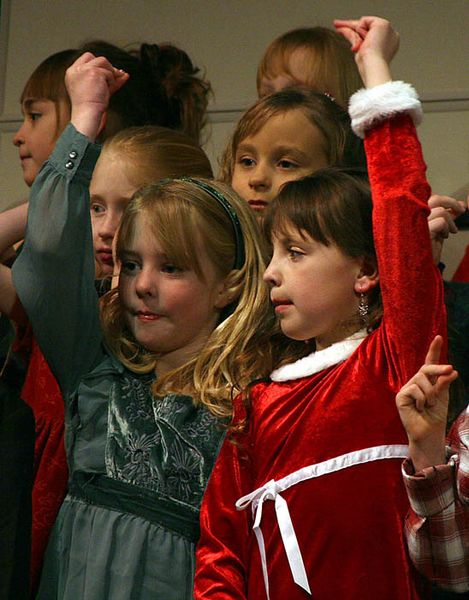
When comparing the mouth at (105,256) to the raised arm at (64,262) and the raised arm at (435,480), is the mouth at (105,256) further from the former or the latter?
the raised arm at (435,480)

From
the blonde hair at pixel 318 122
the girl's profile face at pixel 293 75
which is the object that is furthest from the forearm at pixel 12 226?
the girl's profile face at pixel 293 75

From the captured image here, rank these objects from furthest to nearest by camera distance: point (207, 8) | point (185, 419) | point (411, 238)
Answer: point (207, 8)
point (185, 419)
point (411, 238)

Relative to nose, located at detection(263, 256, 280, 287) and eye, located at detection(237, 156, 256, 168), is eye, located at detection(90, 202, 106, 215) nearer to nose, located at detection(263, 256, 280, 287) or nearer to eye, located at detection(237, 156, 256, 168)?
eye, located at detection(237, 156, 256, 168)

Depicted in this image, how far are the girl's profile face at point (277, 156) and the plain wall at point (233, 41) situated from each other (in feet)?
1.55

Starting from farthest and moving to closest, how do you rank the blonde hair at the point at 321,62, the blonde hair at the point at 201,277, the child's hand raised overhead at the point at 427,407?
1. the blonde hair at the point at 321,62
2. the blonde hair at the point at 201,277
3. the child's hand raised overhead at the point at 427,407

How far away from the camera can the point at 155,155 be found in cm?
225

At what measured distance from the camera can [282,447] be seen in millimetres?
1724

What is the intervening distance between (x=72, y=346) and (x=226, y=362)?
24 centimetres

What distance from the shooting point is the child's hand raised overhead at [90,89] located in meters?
1.98

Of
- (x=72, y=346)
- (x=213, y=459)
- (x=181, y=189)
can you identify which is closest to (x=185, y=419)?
(x=213, y=459)

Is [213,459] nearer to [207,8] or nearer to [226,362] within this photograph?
[226,362]

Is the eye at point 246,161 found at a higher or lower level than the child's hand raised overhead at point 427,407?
higher

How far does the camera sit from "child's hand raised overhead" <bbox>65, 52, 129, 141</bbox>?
77.9 inches

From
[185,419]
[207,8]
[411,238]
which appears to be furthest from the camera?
[207,8]
